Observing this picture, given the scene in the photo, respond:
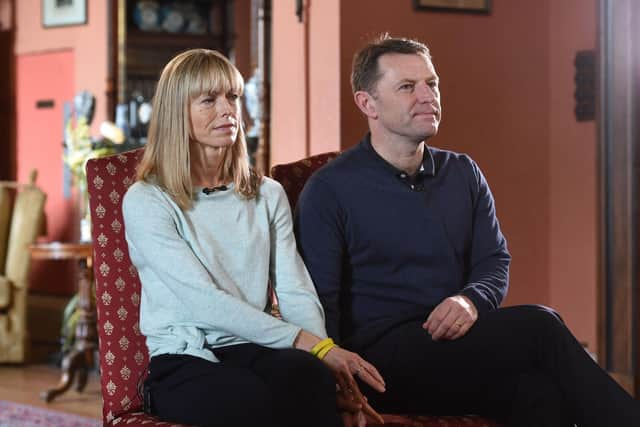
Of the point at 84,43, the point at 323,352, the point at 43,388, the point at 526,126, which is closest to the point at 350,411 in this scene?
the point at 323,352

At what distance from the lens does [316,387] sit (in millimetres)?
1854

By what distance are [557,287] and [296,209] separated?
→ 1.91 metres

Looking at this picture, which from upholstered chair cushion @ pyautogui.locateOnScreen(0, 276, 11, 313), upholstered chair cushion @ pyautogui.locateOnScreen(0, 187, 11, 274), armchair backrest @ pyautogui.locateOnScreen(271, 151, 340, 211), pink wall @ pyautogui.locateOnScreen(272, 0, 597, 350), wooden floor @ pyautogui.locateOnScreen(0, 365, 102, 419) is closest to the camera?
armchair backrest @ pyautogui.locateOnScreen(271, 151, 340, 211)

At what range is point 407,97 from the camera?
7.54 feet

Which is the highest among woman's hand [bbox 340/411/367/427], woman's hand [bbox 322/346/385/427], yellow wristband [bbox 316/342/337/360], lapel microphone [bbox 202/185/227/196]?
lapel microphone [bbox 202/185/227/196]

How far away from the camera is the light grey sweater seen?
1991mm

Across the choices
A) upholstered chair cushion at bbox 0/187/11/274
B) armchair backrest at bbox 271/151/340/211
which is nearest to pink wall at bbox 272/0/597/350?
armchair backrest at bbox 271/151/340/211

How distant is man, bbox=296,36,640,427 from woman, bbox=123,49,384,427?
123 mm

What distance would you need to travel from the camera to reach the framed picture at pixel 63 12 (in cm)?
604

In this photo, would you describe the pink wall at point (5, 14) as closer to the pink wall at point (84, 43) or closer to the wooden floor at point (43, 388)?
the pink wall at point (84, 43)

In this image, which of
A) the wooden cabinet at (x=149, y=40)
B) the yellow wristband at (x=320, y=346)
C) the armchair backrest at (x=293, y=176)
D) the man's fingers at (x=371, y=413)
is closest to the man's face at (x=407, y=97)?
the armchair backrest at (x=293, y=176)

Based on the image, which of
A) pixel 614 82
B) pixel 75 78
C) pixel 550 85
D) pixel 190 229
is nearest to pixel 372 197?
pixel 190 229

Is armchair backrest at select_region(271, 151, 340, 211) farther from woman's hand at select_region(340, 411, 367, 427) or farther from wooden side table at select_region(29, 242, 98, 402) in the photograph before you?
wooden side table at select_region(29, 242, 98, 402)

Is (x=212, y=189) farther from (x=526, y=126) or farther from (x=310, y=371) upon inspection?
(x=526, y=126)
